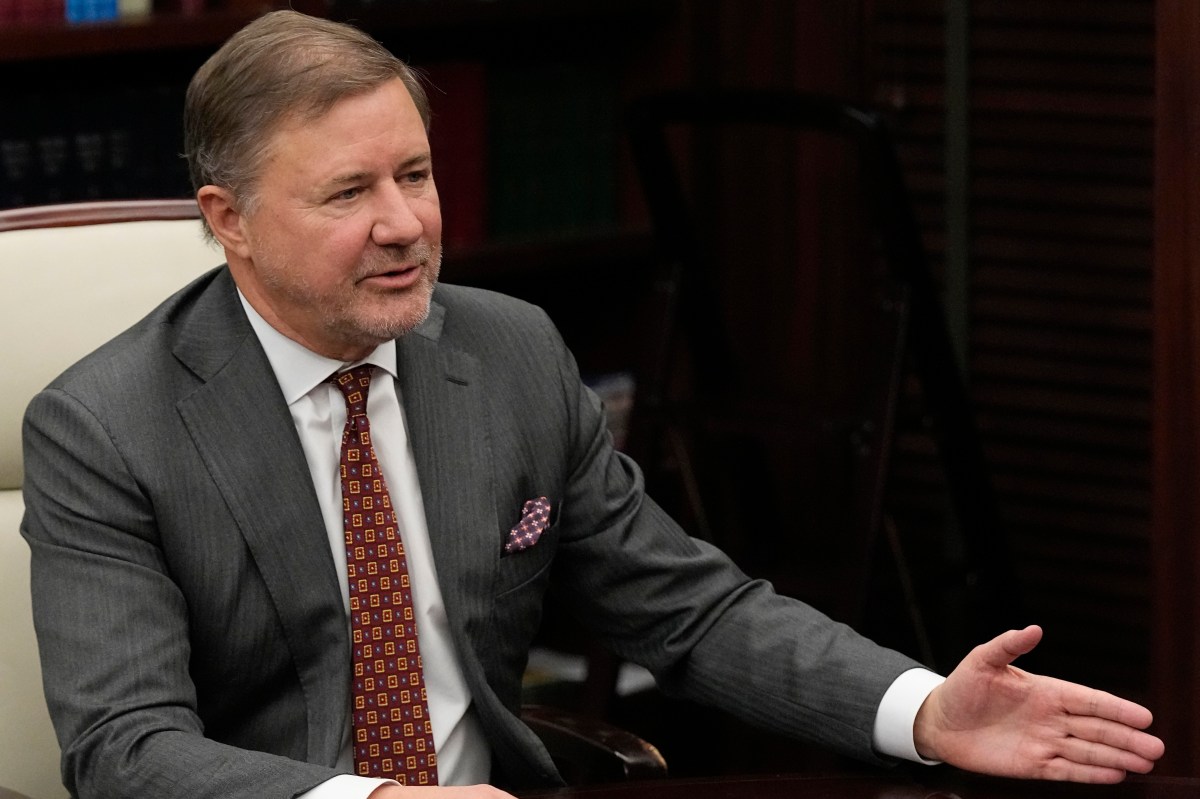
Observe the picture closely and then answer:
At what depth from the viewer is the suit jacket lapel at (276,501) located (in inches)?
62.4

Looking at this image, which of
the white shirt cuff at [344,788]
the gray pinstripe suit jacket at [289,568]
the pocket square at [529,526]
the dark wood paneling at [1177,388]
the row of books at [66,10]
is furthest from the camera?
the row of books at [66,10]

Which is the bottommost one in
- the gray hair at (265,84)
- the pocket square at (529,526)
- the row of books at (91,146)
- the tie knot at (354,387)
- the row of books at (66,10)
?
Result: the pocket square at (529,526)

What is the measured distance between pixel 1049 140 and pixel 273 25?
1825 mm

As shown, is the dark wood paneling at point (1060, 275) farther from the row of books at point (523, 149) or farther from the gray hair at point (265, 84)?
the gray hair at point (265, 84)

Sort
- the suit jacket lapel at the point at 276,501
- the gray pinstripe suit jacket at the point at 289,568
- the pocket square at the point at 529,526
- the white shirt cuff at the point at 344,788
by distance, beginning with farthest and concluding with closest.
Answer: the pocket square at the point at 529,526
the suit jacket lapel at the point at 276,501
the gray pinstripe suit jacket at the point at 289,568
the white shirt cuff at the point at 344,788

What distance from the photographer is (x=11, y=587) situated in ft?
5.76

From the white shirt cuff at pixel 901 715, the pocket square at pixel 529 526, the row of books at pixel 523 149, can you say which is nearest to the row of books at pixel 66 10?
the row of books at pixel 523 149

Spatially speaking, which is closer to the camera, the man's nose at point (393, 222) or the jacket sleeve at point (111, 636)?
the jacket sleeve at point (111, 636)

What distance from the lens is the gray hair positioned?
1.55m

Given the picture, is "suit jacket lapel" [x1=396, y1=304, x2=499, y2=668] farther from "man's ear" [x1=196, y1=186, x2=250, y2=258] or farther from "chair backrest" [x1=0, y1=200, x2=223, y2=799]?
"chair backrest" [x1=0, y1=200, x2=223, y2=799]

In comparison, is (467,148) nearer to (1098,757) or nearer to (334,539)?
(334,539)

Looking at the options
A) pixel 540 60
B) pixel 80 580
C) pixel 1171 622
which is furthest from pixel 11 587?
pixel 540 60

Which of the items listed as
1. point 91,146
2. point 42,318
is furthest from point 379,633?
point 91,146

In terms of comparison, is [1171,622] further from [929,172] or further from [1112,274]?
[929,172]
